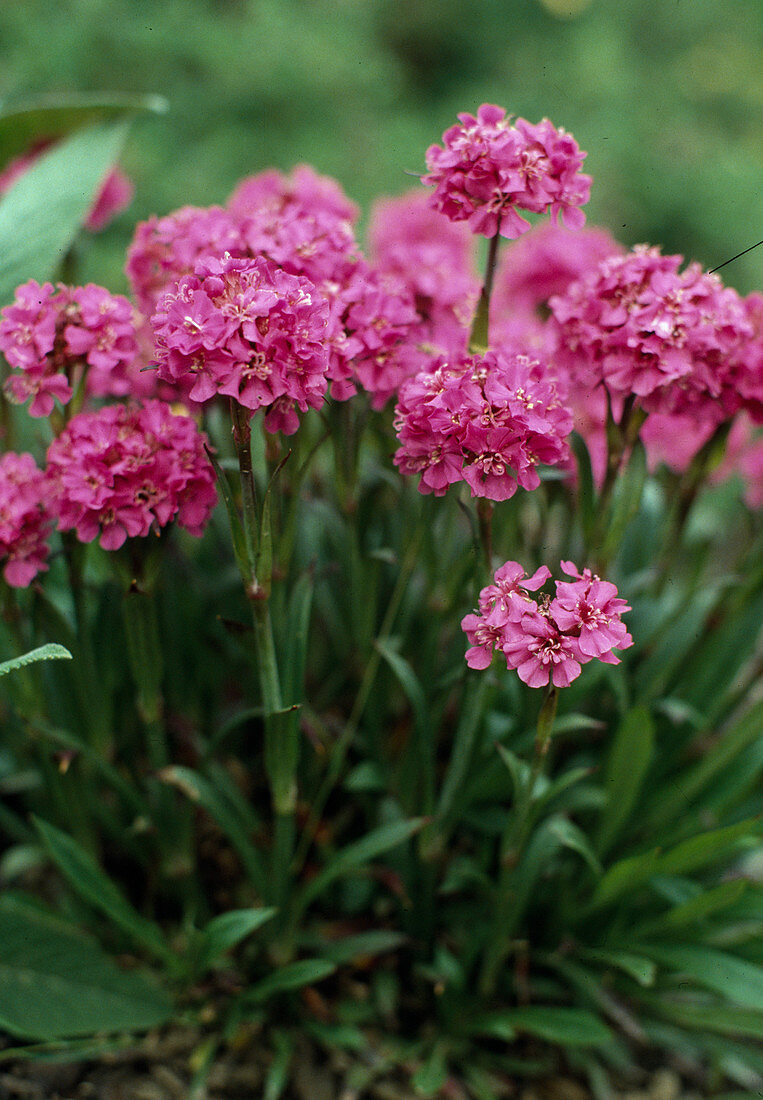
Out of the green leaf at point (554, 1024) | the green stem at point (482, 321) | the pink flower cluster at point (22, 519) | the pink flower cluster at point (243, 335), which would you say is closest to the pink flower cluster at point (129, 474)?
the pink flower cluster at point (22, 519)

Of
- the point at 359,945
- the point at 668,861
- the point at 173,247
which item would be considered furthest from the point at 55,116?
the point at 668,861

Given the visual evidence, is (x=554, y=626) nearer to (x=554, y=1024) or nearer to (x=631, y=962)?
(x=631, y=962)

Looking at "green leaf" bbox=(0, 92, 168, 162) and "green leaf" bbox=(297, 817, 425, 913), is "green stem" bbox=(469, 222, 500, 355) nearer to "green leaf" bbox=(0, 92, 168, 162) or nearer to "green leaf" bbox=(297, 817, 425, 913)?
"green leaf" bbox=(297, 817, 425, 913)

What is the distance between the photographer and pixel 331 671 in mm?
1730

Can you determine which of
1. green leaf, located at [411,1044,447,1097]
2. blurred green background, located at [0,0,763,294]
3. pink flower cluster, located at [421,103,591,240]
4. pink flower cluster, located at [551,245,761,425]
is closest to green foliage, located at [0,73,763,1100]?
green leaf, located at [411,1044,447,1097]

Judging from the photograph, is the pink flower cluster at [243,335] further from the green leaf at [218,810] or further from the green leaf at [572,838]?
the green leaf at [572,838]

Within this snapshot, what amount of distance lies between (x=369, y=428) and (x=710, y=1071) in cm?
135

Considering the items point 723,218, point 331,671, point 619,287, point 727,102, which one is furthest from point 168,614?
point 727,102

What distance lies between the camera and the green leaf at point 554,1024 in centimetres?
139

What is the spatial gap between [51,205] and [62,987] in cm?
133

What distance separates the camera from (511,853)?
4.29 feet

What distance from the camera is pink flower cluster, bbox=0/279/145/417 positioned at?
1.18 metres

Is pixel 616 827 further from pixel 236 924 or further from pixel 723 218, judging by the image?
pixel 723 218

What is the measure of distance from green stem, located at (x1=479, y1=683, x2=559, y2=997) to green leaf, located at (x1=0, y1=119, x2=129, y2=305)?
3.59 feet
